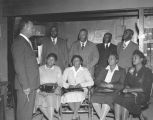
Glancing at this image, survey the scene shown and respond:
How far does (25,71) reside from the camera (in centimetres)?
354

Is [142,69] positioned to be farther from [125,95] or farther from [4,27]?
[4,27]

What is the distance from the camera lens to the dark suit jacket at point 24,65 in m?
3.50

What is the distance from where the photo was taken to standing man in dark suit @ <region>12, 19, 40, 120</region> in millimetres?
3512

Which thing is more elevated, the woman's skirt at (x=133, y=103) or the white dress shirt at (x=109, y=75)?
the white dress shirt at (x=109, y=75)

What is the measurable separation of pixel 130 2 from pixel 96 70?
156 centimetres

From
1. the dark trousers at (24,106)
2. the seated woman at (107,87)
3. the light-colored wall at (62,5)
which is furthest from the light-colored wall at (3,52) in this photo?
the dark trousers at (24,106)

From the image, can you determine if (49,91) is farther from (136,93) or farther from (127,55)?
(127,55)

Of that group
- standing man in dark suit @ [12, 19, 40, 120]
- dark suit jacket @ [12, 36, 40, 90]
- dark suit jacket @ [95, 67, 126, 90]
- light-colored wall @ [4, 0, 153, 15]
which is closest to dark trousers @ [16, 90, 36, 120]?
standing man in dark suit @ [12, 19, 40, 120]

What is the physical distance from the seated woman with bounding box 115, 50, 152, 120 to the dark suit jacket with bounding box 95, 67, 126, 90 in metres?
0.19

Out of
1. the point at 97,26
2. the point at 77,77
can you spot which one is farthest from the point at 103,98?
the point at 97,26

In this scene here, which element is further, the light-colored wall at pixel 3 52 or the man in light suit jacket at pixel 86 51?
the light-colored wall at pixel 3 52

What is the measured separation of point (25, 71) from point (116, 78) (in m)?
1.88

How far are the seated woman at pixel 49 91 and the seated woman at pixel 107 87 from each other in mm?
669

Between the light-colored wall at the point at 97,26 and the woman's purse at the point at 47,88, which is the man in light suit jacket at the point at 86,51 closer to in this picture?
the woman's purse at the point at 47,88
